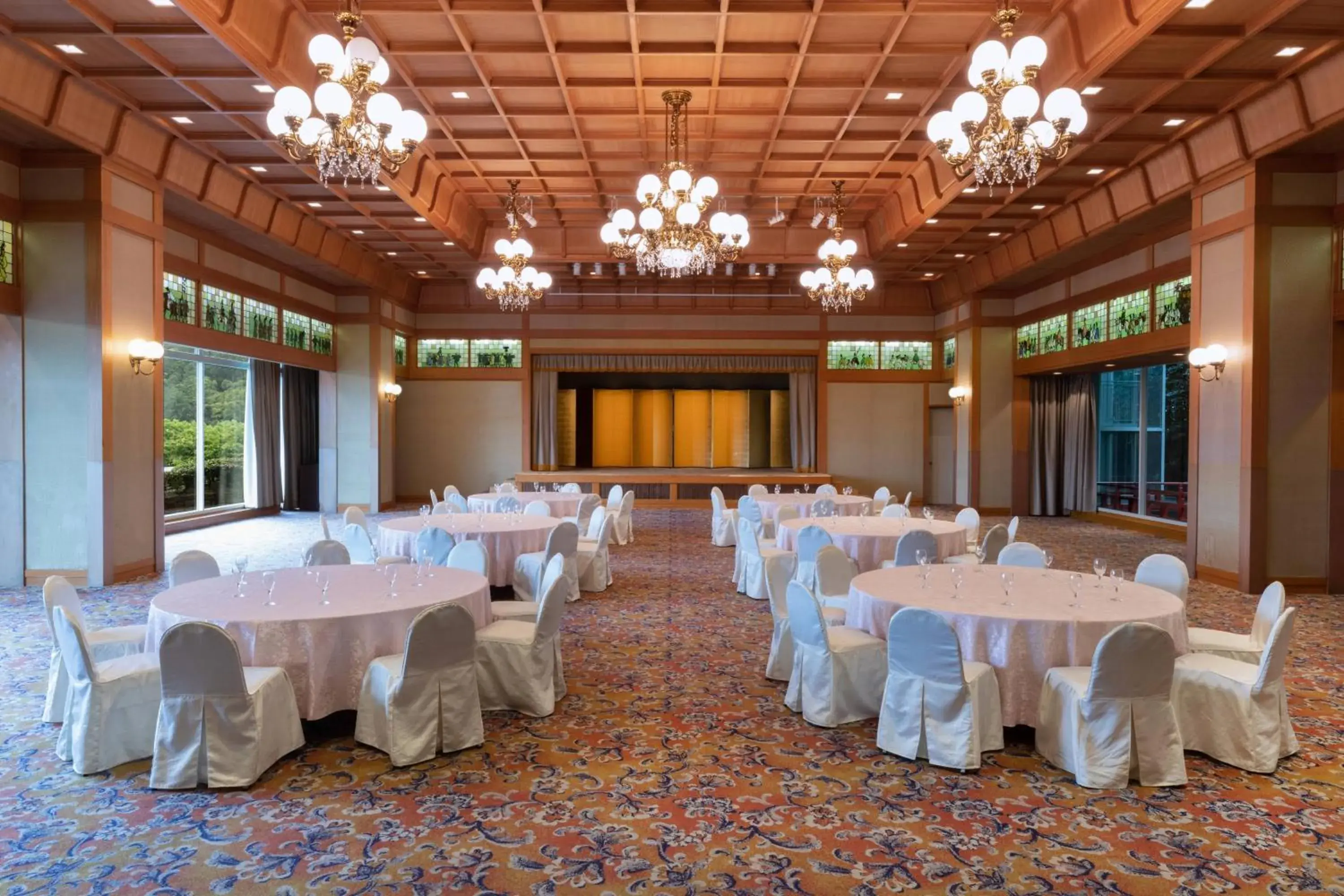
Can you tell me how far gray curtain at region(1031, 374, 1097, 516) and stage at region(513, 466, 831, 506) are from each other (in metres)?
4.10

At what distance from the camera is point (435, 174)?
461 inches

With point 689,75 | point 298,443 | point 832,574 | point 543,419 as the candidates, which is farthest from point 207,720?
point 298,443

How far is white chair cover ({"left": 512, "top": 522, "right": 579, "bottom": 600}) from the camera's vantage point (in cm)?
707

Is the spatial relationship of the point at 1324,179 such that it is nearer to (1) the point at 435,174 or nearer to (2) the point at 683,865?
(2) the point at 683,865

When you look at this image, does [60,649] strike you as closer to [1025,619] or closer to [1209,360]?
[1025,619]

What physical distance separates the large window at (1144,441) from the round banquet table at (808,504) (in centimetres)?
635

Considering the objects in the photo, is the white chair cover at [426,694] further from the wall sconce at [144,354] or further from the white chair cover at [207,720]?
the wall sconce at [144,354]

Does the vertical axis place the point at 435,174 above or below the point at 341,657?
above

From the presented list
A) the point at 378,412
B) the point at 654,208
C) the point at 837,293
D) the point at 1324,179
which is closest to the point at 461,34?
the point at 654,208

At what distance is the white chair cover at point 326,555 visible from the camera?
242 inches

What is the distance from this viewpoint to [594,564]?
8453 millimetres

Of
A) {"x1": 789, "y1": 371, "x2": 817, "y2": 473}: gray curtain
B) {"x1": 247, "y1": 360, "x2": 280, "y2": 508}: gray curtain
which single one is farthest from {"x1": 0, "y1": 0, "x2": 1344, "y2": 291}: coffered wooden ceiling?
{"x1": 789, "y1": 371, "x2": 817, "y2": 473}: gray curtain

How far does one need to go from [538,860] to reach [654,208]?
6.57m

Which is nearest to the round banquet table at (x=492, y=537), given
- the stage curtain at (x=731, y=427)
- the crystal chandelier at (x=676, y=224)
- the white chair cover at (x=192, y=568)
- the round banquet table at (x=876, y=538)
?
the white chair cover at (x=192, y=568)
